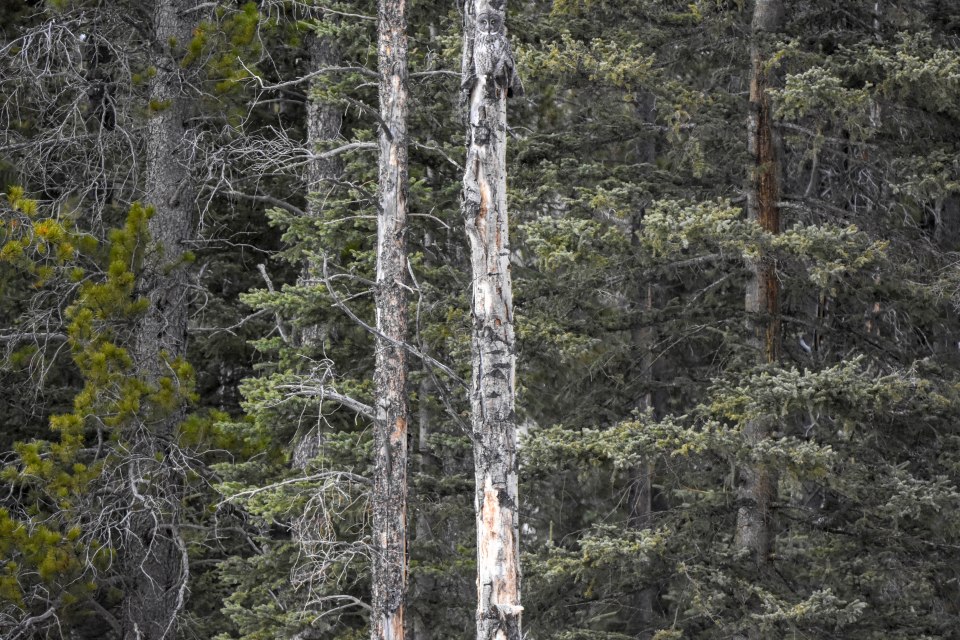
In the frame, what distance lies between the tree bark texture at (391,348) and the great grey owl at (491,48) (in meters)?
2.01

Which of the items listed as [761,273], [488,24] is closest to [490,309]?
[488,24]

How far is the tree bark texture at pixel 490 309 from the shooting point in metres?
6.98

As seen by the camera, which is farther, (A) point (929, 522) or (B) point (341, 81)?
(B) point (341, 81)

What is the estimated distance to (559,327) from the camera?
966 cm

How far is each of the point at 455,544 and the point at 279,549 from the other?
1637mm

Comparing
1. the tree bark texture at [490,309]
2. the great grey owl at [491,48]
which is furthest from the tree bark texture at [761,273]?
the great grey owl at [491,48]

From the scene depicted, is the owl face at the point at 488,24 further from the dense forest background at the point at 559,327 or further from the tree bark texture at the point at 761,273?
the tree bark texture at the point at 761,273

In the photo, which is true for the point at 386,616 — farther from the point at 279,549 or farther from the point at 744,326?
the point at 744,326

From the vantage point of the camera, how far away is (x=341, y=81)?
36.1 ft

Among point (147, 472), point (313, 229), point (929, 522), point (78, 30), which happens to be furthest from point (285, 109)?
point (929, 522)

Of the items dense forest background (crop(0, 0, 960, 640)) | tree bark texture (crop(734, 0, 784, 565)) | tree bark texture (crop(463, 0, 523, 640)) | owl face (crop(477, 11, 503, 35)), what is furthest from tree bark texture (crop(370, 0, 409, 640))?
tree bark texture (crop(734, 0, 784, 565))

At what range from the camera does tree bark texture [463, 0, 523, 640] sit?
6980 mm

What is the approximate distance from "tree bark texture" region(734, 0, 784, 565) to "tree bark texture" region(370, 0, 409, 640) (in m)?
2.86

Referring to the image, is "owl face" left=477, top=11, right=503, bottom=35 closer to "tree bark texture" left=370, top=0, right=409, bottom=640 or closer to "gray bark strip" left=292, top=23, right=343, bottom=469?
"tree bark texture" left=370, top=0, right=409, bottom=640
